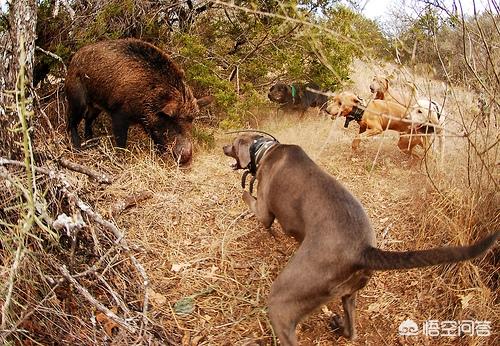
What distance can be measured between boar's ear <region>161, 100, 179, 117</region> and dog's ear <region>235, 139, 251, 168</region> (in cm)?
198

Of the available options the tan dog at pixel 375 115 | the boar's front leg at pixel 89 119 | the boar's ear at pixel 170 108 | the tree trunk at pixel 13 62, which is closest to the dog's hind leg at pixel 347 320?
the tree trunk at pixel 13 62

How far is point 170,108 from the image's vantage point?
604 cm

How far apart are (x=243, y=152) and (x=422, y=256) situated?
2.03 meters

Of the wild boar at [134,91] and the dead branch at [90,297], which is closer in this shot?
the dead branch at [90,297]

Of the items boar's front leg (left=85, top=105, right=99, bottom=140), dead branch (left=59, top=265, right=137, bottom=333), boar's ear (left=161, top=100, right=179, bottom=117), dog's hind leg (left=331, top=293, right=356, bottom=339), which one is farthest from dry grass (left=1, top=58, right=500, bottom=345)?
boar's front leg (left=85, top=105, right=99, bottom=140)

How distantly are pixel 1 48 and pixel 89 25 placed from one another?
10.0 ft

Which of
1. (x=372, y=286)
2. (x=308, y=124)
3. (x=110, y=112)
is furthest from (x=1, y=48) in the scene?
(x=308, y=124)

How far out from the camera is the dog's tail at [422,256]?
2.47 m

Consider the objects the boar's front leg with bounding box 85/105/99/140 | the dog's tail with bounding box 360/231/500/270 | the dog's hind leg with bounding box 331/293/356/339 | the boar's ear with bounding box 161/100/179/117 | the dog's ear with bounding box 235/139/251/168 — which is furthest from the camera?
the boar's front leg with bounding box 85/105/99/140

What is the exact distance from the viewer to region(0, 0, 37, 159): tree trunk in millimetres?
3283

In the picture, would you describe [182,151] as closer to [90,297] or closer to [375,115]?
[375,115]

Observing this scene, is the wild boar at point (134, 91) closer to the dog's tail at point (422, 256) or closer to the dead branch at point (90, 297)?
the dead branch at point (90, 297)

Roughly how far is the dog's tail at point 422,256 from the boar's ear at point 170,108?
377 cm

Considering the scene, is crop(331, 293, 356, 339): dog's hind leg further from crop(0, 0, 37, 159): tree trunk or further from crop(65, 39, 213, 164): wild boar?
crop(65, 39, 213, 164): wild boar
